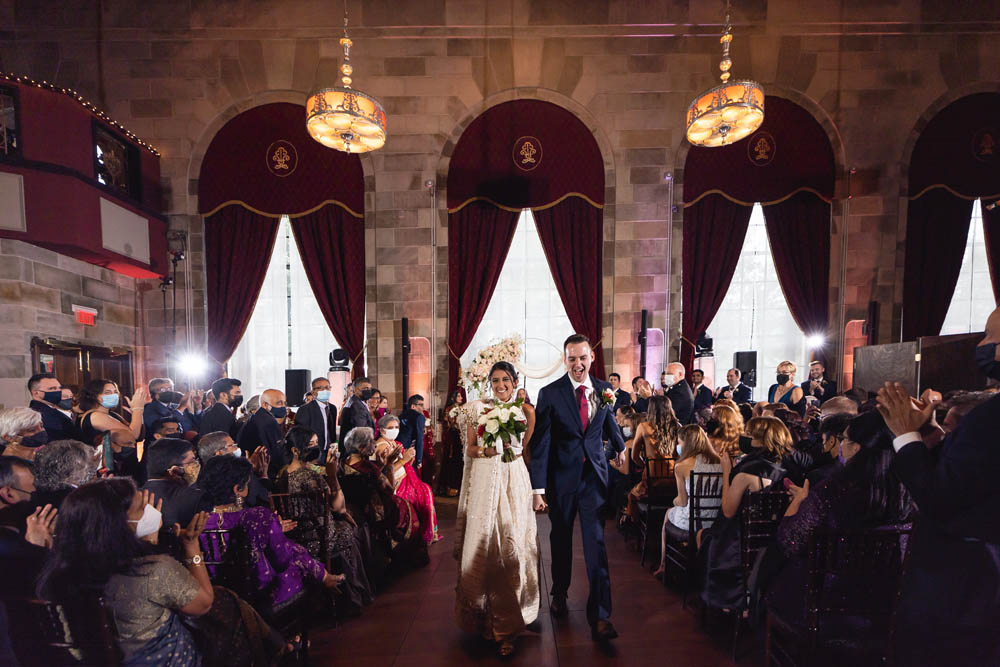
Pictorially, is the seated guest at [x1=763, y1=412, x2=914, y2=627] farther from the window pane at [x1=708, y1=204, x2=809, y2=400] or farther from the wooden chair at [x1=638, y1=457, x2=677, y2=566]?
the window pane at [x1=708, y1=204, x2=809, y2=400]

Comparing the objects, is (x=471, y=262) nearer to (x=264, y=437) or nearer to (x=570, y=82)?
(x=570, y=82)

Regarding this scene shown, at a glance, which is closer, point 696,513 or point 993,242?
point 696,513

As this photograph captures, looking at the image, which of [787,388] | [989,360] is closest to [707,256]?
[787,388]

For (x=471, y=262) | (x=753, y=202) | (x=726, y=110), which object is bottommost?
(x=471, y=262)

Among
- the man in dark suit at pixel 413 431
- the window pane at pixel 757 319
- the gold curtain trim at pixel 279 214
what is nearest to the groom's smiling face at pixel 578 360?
the man in dark suit at pixel 413 431

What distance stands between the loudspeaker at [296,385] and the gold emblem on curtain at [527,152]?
5.15m

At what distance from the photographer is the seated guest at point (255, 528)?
2.22 meters

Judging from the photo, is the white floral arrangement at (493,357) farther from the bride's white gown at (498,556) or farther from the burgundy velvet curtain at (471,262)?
the burgundy velvet curtain at (471,262)

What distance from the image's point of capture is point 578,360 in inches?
114

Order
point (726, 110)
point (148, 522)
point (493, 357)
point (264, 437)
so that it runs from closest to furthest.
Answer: point (148, 522), point (493, 357), point (264, 437), point (726, 110)

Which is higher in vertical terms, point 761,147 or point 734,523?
point 761,147

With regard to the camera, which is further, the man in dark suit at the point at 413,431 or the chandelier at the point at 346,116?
the man in dark suit at the point at 413,431

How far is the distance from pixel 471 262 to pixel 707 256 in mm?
4065

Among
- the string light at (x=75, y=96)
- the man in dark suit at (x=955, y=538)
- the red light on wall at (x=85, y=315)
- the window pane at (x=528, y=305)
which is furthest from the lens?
the window pane at (x=528, y=305)
